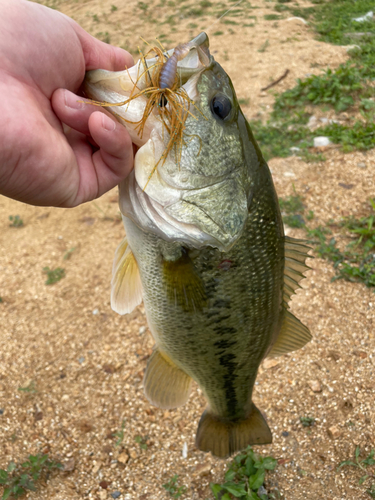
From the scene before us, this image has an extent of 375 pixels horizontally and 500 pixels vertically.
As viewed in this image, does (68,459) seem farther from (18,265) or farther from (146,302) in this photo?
(18,265)

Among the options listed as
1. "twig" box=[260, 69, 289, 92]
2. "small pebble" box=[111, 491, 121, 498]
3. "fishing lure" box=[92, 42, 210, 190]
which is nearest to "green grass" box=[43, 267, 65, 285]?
"small pebble" box=[111, 491, 121, 498]

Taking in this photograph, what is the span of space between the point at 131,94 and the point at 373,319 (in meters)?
2.50

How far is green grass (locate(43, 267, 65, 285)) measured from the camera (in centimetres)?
362

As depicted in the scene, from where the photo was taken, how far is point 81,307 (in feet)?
11.1

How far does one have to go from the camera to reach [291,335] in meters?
1.93

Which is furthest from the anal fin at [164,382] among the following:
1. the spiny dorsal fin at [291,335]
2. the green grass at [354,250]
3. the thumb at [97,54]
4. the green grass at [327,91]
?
the green grass at [327,91]

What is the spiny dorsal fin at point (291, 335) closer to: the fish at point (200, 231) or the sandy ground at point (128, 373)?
the fish at point (200, 231)

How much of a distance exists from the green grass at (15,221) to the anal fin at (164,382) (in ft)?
9.54

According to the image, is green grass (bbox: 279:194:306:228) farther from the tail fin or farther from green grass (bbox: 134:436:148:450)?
green grass (bbox: 134:436:148:450)

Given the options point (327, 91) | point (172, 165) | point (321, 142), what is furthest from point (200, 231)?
point (327, 91)

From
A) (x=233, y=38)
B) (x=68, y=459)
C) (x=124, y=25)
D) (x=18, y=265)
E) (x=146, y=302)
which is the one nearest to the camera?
(x=146, y=302)

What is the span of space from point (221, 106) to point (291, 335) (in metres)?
1.11

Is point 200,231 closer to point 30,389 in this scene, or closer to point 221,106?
point 221,106

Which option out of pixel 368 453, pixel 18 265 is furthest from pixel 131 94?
pixel 18 265
